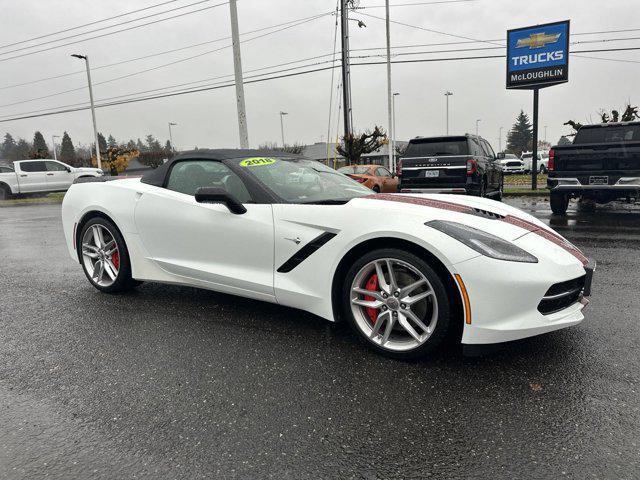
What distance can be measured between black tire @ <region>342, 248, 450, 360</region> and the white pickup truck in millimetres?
21032

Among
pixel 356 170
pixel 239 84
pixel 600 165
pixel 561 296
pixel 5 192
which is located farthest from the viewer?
pixel 5 192

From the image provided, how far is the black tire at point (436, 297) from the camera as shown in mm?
2736

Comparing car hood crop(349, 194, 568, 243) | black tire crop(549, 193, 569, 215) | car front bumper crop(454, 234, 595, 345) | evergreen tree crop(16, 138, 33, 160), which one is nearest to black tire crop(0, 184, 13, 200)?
black tire crop(549, 193, 569, 215)

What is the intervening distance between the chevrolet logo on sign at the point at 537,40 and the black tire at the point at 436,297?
15771 mm

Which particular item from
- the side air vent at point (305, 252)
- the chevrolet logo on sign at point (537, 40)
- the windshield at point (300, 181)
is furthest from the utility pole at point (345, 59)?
the side air vent at point (305, 252)

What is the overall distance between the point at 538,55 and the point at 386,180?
21.2ft

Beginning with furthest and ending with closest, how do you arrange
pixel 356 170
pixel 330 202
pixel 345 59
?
1. pixel 345 59
2. pixel 356 170
3. pixel 330 202

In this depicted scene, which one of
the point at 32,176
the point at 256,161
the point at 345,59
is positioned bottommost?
the point at 32,176

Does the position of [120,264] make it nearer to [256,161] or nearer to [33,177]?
[256,161]

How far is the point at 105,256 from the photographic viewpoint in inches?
179

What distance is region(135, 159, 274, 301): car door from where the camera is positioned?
3.42 metres

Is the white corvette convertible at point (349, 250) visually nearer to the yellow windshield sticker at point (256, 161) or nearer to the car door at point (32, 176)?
the yellow windshield sticker at point (256, 161)

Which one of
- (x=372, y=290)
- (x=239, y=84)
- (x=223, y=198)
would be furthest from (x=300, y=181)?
(x=239, y=84)

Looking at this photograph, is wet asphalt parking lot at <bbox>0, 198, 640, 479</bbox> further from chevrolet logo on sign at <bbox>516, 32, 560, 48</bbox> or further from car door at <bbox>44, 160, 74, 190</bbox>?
car door at <bbox>44, 160, 74, 190</bbox>
